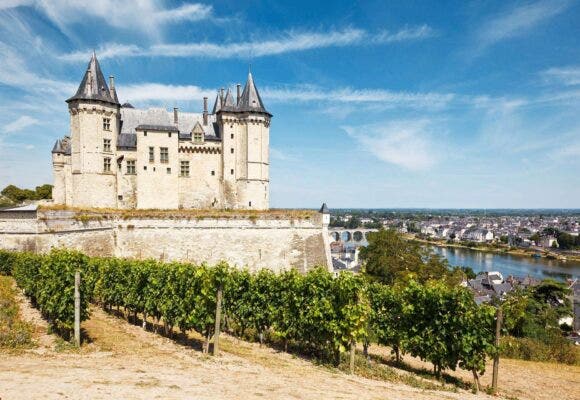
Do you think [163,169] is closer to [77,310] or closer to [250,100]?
[250,100]

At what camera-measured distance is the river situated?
83188 millimetres

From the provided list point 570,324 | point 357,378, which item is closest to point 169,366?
point 357,378

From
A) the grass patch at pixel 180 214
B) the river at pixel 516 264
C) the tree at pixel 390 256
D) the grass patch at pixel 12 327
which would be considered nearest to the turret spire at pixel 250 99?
the grass patch at pixel 180 214

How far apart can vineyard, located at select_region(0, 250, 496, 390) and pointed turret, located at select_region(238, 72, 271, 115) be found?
23.4 meters

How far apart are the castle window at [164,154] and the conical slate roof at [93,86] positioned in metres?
5.83

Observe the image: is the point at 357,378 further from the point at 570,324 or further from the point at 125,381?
the point at 570,324

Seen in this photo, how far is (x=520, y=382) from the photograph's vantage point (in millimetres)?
13500

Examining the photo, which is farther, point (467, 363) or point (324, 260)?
point (324, 260)

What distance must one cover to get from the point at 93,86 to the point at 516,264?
104486 mm

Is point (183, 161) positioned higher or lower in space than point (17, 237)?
higher

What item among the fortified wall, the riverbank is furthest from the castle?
the riverbank

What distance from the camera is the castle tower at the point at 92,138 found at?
32.7m

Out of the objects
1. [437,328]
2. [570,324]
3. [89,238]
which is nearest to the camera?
[437,328]

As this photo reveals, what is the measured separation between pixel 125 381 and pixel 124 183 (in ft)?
97.7
